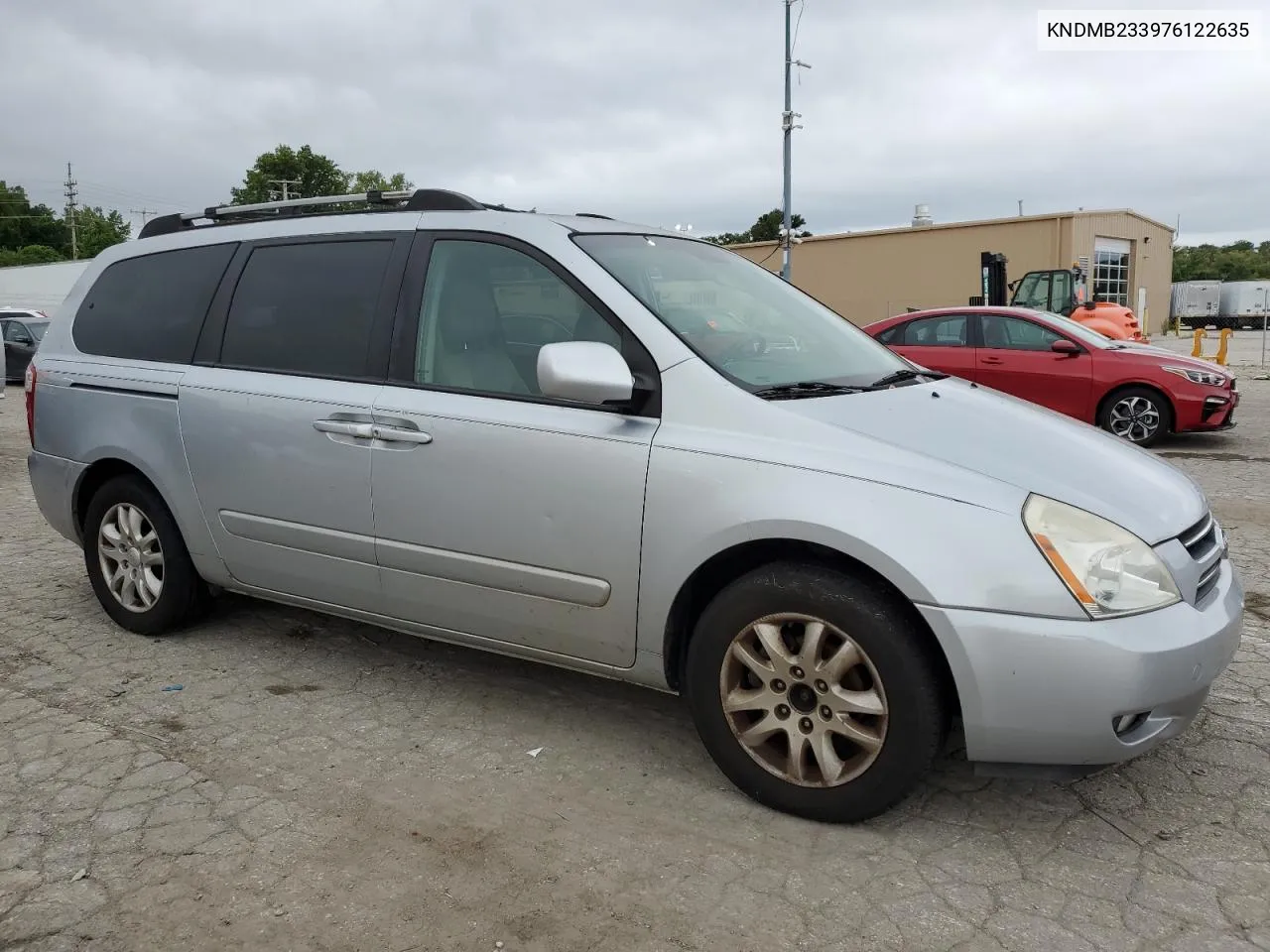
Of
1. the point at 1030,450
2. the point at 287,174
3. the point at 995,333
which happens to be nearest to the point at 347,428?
the point at 1030,450

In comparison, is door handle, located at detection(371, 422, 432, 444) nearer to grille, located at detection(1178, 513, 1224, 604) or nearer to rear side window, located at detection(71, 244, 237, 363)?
rear side window, located at detection(71, 244, 237, 363)

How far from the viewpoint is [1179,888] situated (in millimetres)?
2566

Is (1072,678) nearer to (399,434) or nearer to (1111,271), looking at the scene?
(399,434)

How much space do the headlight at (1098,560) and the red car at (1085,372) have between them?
305 inches

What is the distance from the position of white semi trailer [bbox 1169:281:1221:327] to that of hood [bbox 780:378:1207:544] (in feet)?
171

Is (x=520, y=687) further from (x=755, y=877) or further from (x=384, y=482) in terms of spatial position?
(x=755, y=877)

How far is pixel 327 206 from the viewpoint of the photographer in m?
4.24

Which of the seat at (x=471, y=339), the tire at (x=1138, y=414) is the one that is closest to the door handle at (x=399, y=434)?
the seat at (x=471, y=339)

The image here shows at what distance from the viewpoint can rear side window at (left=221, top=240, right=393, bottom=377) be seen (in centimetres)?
373

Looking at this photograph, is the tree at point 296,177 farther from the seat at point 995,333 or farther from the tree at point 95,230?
the seat at point 995,333

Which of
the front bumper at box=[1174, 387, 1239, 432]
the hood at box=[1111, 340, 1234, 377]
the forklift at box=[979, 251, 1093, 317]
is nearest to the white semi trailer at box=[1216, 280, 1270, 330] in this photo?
the forklift at box=[979, 251, 1093, 317]

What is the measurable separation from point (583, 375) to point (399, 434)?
813 millimetres

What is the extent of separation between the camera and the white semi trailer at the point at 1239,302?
48.9m

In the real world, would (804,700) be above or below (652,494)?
below
